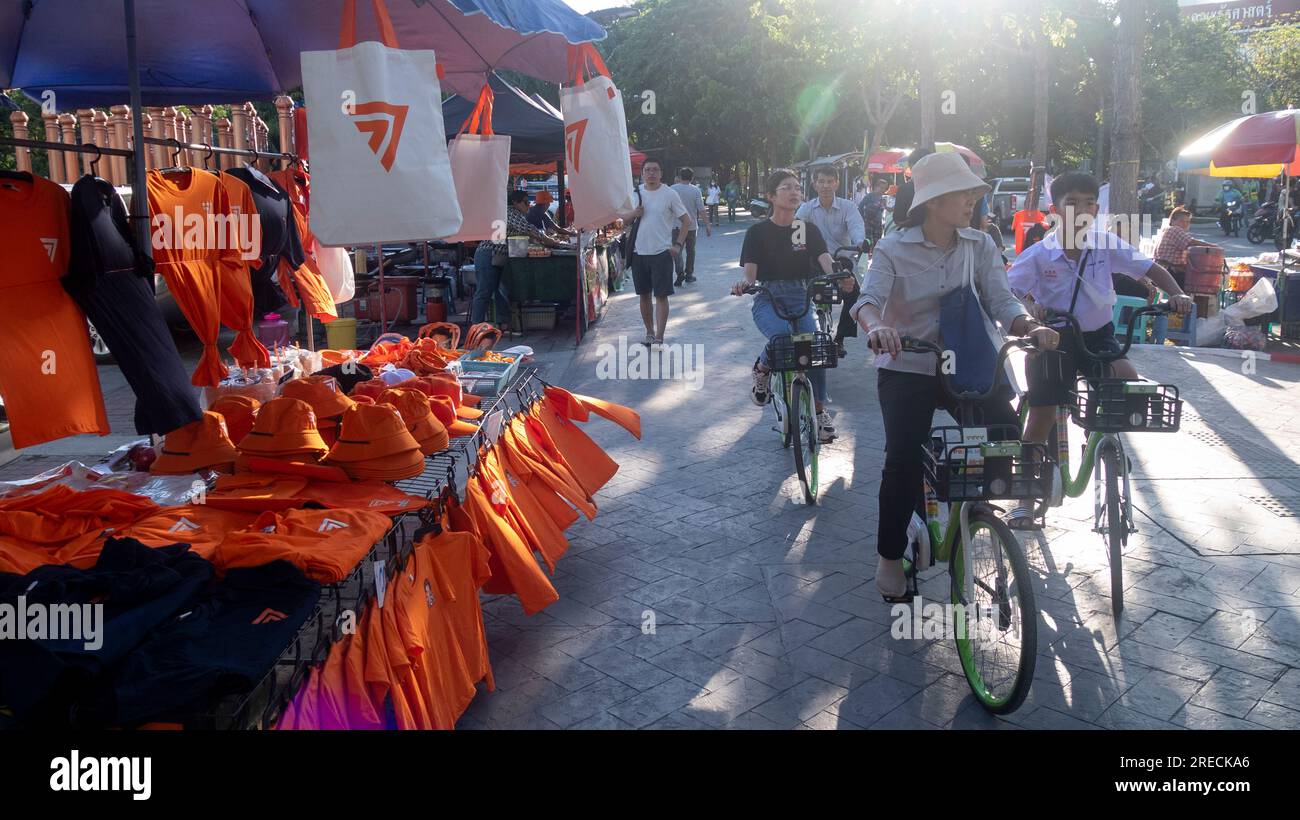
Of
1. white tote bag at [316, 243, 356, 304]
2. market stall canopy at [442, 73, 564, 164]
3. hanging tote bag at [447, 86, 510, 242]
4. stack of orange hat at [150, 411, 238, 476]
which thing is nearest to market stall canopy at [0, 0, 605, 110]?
hanging tote bag at [447, 86, 510, 242]

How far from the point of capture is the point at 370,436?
381cm

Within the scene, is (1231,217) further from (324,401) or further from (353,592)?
(353,592)

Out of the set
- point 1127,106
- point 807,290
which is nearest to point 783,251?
point 807,290

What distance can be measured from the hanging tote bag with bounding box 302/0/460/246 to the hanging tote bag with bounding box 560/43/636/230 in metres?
1.44

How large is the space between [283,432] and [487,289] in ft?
33.1

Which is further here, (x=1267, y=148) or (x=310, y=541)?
(x=1267, y=148)

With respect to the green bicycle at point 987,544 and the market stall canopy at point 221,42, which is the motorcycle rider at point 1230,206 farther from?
the green bicycle at point 987,544

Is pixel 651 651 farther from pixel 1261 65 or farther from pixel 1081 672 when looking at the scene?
pixel 1261 65

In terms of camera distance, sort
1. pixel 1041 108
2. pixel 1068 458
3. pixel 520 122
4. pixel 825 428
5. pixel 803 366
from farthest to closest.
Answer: pixel 1041 108 → pixel 520 122 → pixel 825 428 → pixel 803 366 → pixel 1068 458

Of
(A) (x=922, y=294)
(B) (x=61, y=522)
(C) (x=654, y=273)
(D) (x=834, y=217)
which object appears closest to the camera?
(B) (x=61, y=522)

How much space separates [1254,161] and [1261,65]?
144 feet

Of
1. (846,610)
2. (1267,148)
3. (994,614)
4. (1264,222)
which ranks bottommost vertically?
(846,610)

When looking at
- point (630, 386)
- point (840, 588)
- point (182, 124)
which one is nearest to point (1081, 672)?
point (840, 588)

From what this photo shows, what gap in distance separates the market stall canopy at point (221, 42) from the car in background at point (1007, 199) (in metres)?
30.2
